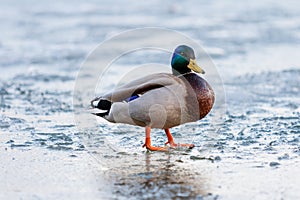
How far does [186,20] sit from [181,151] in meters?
7.69

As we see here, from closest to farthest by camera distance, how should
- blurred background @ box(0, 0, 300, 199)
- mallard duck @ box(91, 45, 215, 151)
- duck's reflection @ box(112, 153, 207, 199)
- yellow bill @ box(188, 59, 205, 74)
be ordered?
1. duck's reflection @ box(112, 153, 207, 199)
2. blurred background @ box(0, 0, 300, 199)
3. mallard duck @ box(91, 45, 215, 151)
4. yellow bill @ box(188, 59, 205, 74)

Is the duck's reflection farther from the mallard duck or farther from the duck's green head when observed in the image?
the duck's green head

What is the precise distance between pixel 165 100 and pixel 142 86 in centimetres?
25

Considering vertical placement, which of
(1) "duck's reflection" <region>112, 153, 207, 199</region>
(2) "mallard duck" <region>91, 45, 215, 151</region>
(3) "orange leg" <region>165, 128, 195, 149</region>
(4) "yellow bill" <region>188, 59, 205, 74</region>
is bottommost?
(1) "duck's reflection" <region>112, 153, 207, 199</region>

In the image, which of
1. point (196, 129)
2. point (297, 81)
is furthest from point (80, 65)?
point (196, 129)

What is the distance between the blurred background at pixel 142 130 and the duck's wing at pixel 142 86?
1.42ft

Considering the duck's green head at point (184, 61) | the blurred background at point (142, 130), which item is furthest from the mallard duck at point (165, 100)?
the blurred background at point (142, 130)

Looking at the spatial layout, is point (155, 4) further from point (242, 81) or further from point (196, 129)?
point (196, 129)

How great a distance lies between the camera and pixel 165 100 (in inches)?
200

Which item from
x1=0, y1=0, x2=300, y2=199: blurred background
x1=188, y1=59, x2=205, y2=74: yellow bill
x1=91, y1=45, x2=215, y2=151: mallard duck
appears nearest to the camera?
x1=0, y1=0, x2=300, y2=199: blurred background

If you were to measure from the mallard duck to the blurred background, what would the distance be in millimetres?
263

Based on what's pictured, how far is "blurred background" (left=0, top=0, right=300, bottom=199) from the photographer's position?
4.34m

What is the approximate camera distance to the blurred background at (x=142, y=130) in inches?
171

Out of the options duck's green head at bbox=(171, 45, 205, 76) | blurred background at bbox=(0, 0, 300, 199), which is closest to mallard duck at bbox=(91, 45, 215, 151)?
duck's green head at bbox=(171, 45, 205, 76)
